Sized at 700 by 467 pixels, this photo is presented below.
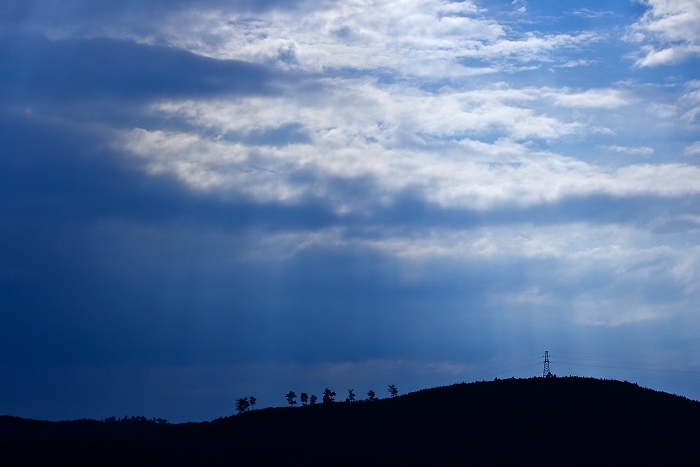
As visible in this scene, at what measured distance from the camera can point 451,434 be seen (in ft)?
228

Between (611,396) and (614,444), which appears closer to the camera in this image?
(614,444)

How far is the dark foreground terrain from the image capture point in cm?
6512

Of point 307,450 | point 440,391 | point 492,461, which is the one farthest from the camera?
point 440,391

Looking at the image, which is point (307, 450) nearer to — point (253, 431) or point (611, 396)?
point (253, 431)

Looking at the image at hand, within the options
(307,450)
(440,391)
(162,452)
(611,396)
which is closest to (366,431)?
(307,450)

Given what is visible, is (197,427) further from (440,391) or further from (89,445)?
(440,391)

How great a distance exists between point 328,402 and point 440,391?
45.9ft

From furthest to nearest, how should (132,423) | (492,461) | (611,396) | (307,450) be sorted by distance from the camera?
(132,423) < (611,396) < (307,450) < (492,461)

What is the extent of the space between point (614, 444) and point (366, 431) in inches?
972

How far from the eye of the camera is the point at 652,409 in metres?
72.3

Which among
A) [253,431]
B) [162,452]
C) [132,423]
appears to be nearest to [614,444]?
[253,431]

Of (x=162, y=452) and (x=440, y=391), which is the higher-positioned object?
(x=440, y=391)

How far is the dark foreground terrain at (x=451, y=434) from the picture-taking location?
65.1m

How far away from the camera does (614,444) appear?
6569 centimetres
